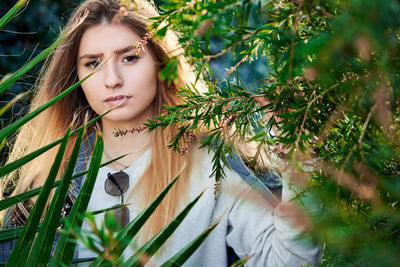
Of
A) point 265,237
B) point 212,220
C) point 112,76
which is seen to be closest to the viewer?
point 265,237

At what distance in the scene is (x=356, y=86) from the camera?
42cm

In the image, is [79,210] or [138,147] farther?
[138,147]

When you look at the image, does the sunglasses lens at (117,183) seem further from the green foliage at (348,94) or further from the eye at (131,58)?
the green foliage at (348,94)

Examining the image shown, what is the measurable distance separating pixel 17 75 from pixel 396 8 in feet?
2.17

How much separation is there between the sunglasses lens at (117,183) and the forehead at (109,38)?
451mm

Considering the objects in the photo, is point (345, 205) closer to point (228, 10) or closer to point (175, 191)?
point (228, 10)

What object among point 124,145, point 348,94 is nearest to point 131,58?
point 124,145

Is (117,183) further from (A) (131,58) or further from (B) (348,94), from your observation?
(B) (348,94)

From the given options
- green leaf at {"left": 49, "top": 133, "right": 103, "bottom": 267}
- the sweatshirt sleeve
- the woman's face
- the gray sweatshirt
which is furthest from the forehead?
green leaf at {"left": 49, "top": 133, "right": 103, "bottom": 267}

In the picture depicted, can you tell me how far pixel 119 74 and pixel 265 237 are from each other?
0.72 m

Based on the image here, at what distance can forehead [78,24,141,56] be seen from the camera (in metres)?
1.61

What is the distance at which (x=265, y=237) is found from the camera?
1.43 metres

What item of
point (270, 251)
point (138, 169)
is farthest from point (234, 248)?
point (138, 169)

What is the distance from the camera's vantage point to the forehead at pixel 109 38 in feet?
5.28
